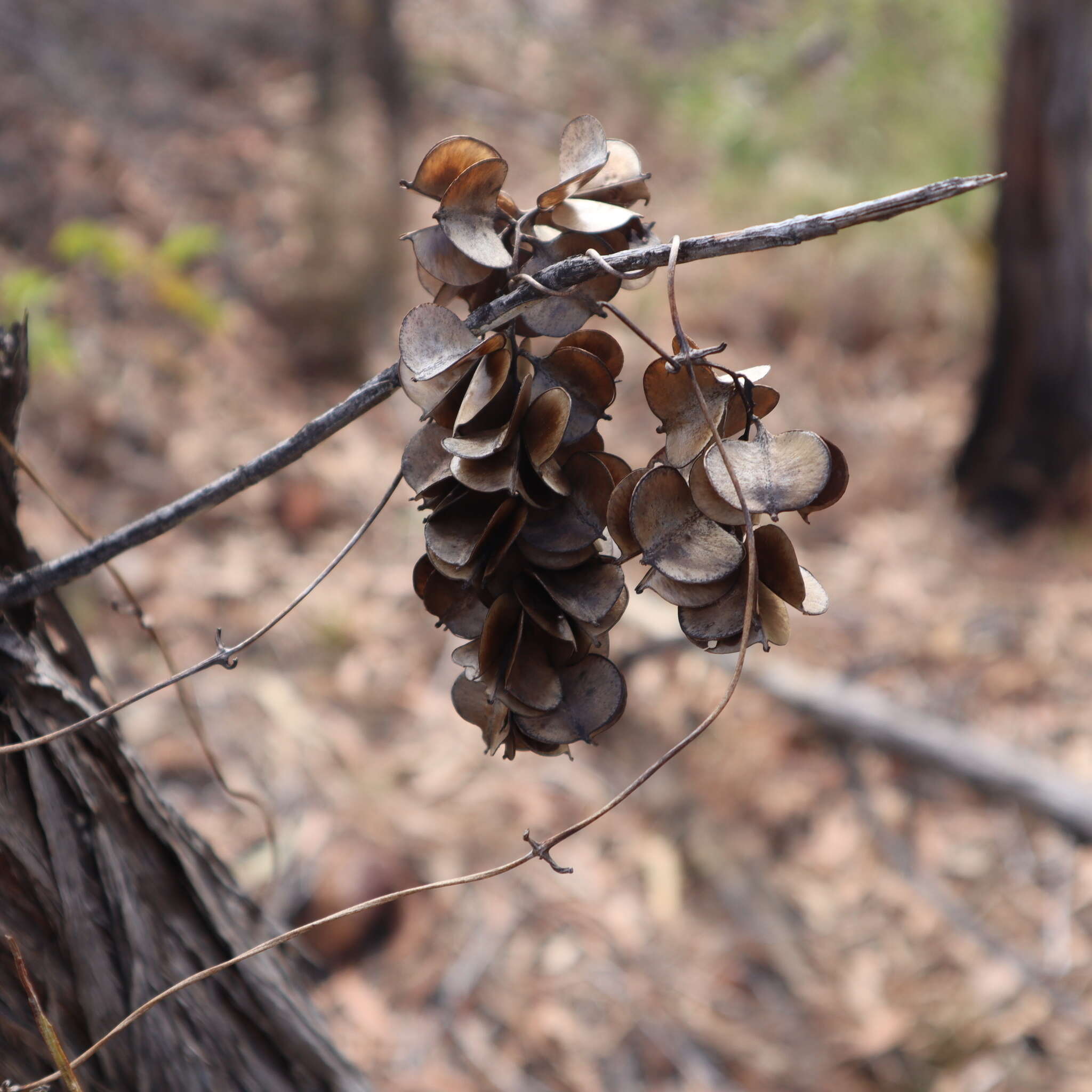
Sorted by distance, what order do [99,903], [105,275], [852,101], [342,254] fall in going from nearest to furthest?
1. [99,903]
2. [105,275]
3. [342,254]
4. [852,101]

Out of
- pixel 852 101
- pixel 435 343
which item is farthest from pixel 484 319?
pixel 852 101

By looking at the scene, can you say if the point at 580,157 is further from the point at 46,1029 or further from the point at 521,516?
the point at 46,1029

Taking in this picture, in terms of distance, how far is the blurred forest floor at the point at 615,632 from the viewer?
1.77 m

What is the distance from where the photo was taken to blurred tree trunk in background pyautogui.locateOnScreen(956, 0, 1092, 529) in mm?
2957

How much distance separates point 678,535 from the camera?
48 centimetres

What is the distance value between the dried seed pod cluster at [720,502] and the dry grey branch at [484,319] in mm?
55

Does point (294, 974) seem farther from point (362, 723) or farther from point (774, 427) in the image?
point (774, 427)

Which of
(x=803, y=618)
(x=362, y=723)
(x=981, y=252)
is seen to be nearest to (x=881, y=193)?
(x=981, y=252)

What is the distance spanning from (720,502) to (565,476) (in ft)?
0.26

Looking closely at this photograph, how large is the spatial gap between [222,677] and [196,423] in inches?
40.7

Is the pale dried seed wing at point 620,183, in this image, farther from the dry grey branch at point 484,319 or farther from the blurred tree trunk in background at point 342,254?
the blurred tree trunk in background at point 342,254

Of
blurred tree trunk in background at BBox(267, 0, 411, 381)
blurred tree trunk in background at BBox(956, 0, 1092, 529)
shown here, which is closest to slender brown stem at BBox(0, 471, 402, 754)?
blurred tree trunk in background at BBox(267, 0, 411, 381)

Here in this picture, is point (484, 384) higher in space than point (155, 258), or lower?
lower

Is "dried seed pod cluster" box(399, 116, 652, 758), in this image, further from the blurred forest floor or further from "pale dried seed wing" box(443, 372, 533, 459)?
the blurred forest floor
